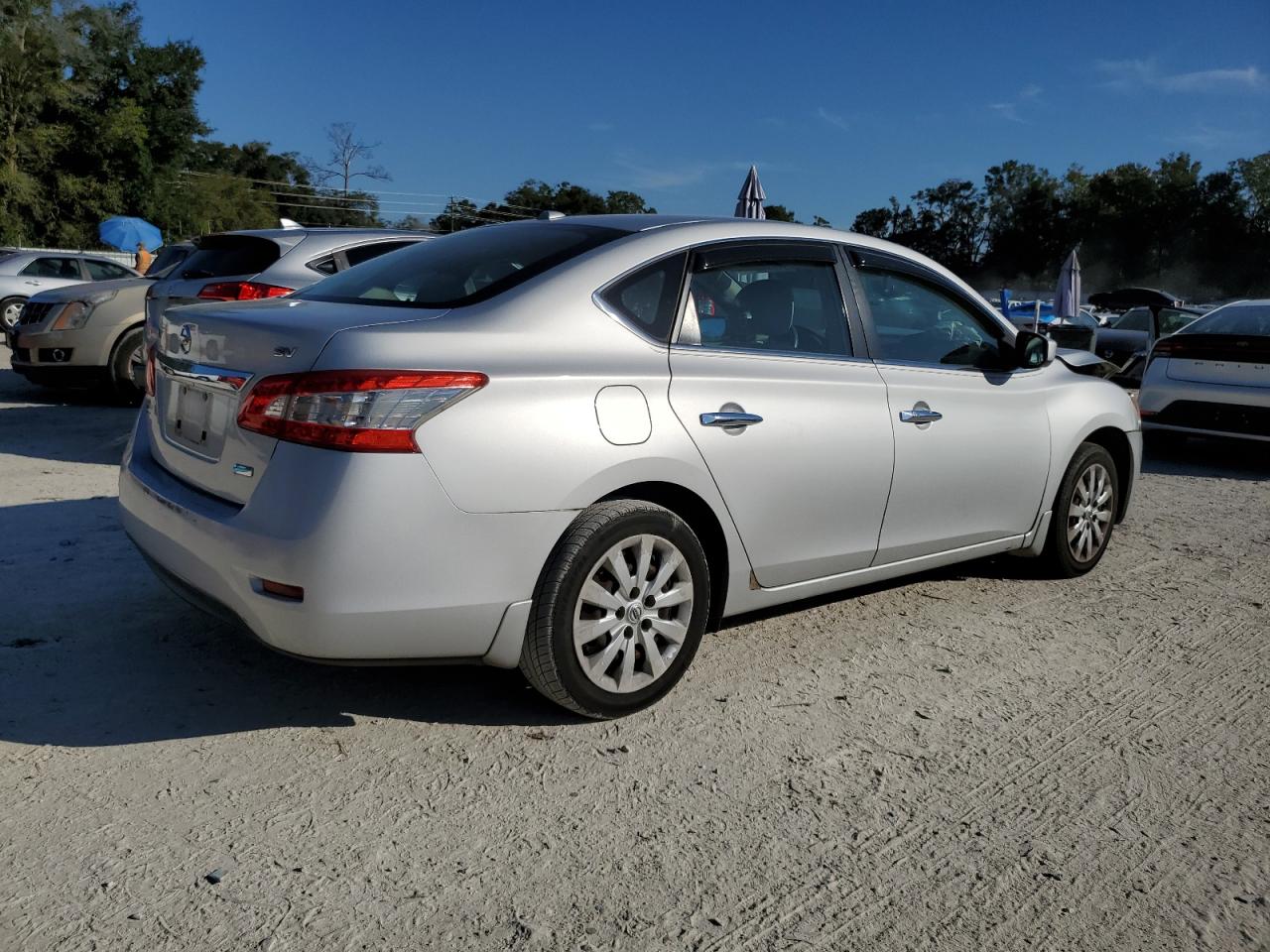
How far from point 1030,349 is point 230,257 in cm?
556

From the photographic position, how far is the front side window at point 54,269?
759 inches

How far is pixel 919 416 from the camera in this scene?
4.22 metres

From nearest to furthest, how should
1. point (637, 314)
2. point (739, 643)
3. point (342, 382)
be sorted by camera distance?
point (342, 382)
point (637, 314)
point (739, 643)

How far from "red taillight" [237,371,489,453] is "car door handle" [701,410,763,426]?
90 cm

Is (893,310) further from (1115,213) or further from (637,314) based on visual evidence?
(1115,213)

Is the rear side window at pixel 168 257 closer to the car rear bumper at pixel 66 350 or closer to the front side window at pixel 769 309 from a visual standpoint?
the car rear bumper at pixel 66 350

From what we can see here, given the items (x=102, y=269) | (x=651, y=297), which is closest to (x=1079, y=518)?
(x=651, y=297)

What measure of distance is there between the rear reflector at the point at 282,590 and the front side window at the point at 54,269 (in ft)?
63.0

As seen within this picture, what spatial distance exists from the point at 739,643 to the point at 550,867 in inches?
69.2

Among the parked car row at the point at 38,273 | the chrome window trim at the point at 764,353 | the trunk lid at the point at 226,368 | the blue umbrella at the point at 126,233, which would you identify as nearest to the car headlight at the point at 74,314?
the trunk lid at the point at 226,368

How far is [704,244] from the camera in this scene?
3.78 meters

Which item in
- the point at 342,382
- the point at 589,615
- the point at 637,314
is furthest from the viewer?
the point at 637,314

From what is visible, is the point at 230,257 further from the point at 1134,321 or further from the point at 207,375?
the point at 1134,321

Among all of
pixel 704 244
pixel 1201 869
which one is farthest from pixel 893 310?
pixel 1201 869
